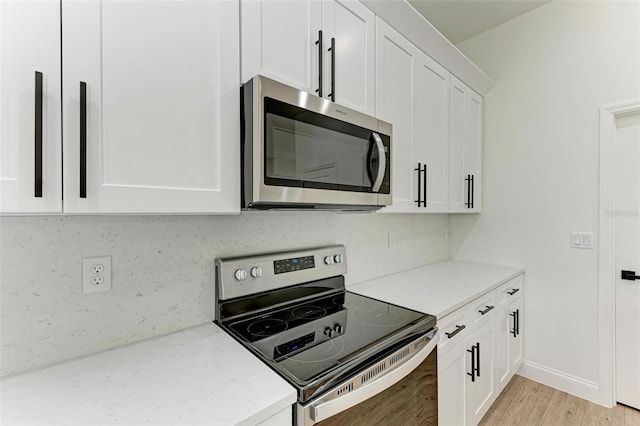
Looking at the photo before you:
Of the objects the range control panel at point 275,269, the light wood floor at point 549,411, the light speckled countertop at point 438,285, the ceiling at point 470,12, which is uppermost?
the ceiling at point 470,12

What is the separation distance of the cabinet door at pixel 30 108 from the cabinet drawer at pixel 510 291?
7.63 feet

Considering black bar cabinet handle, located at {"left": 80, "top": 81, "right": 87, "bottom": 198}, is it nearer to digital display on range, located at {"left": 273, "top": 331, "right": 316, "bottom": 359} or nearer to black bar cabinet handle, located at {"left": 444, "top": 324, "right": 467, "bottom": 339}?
digital display on range, located at {"left": 273, "top": 331, "right": 316, "bottom": 359}

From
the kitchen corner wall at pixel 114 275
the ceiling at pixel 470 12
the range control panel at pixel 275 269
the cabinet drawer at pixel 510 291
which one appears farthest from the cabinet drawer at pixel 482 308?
the ceiling at pixel 470 12

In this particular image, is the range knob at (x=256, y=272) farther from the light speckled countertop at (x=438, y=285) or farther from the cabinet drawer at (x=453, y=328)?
the cabinet drawer at (x=453, y=328)

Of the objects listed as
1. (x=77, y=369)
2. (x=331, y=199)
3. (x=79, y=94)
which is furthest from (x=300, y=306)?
(x=79, y=94)

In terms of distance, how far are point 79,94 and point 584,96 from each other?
9.53 feet

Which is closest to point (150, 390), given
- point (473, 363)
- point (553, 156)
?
point (473, 363)

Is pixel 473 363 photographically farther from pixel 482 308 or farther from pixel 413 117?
pixel 413 117

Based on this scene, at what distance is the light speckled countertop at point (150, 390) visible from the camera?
2.33 ft

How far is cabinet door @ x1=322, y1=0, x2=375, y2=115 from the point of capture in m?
1.29

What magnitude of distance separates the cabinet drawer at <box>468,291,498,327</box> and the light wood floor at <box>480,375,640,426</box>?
2.25 feet

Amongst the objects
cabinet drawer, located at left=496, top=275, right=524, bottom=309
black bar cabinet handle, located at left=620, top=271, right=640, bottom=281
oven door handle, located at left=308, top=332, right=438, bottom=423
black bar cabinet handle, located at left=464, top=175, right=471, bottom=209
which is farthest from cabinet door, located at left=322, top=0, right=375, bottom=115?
black bar cabinet handle, located at left=620, top=271, right=640, bottom=281

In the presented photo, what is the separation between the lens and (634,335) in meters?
2.00

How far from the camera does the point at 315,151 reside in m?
1.15
